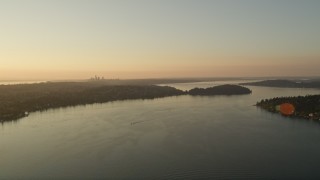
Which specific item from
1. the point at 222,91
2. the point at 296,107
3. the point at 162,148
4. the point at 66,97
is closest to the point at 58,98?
the point at 66,97

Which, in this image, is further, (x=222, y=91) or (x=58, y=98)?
(x=222, y=91)

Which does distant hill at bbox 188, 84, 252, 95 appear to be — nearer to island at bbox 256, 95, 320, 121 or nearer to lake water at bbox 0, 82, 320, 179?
island at bbox 256, 95, 320, 121

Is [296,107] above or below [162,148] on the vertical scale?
above

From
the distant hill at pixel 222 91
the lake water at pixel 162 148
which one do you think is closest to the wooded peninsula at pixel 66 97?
the distant hill at pixel 222 91

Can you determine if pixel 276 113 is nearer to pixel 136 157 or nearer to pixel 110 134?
pixel 110 134

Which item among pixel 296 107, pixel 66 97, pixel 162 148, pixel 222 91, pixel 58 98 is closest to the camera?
pixel 162 148

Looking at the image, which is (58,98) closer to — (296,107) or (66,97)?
(66,97)
